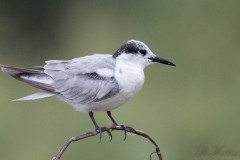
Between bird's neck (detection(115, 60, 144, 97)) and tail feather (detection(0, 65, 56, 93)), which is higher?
tail feather (detection(0, 65, 56, 93))

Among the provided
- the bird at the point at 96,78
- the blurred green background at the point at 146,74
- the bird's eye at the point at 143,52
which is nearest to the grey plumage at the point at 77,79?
the bird at the point at 96,78

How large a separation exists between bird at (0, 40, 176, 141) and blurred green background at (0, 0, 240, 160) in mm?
Result: 1246

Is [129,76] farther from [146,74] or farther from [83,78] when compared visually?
[146,74]

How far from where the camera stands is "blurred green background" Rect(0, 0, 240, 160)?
627 cm

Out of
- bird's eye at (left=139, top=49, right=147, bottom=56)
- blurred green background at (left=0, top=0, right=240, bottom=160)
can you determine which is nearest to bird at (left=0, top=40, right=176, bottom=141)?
bird's eye at (left=139, top=49, right=147, bottom=56)

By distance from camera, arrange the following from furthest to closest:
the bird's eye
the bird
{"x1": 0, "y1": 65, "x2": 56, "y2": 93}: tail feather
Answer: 1. the bird's eye
2. the bird
3. {"x1": 0, "y1": 65, "x2": 56, "y2": 93}: tail feather

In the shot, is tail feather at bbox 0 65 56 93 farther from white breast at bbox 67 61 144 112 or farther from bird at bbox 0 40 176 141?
white breast at bbox 67 61 144 112

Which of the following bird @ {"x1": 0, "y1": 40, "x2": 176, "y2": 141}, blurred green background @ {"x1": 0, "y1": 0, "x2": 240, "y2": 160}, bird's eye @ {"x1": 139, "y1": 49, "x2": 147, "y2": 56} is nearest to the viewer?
bird @ {"x1": 0, "y1": 40, "x2": 176, "y2": 141}

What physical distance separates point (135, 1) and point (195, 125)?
2.46m

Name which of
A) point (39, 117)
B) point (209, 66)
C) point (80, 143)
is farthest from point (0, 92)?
point (209, 66)

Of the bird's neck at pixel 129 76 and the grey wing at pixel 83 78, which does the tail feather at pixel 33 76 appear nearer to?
the grey wing at pixel 83 78

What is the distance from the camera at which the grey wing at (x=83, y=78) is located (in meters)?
4.25

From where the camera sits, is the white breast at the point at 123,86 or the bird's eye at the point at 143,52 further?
the bird's eye at the point at 143,52

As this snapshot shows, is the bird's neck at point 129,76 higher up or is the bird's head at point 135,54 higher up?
the bird's head at point 135,54
